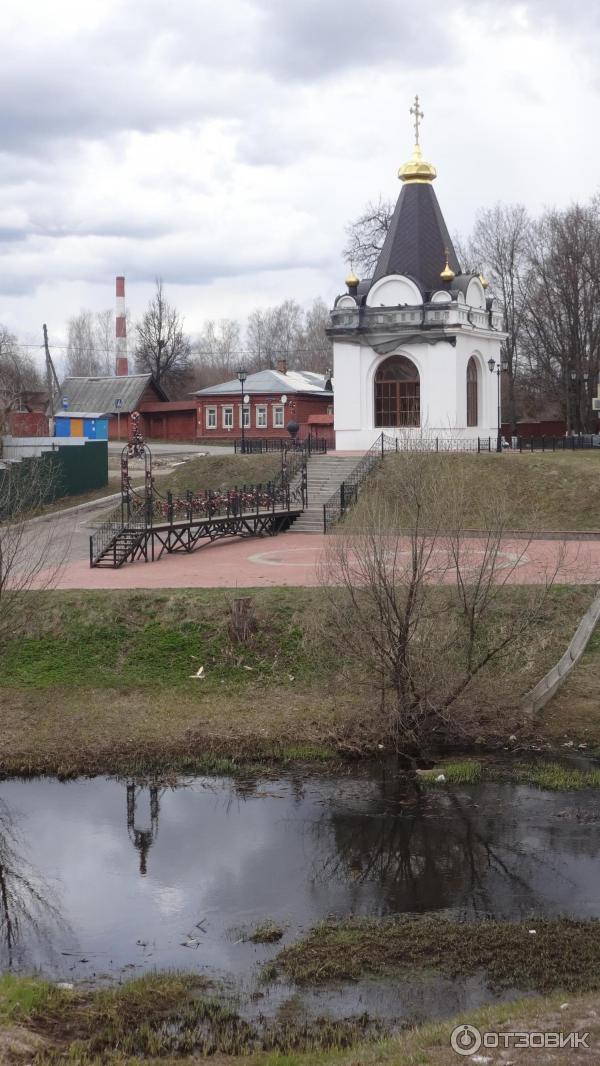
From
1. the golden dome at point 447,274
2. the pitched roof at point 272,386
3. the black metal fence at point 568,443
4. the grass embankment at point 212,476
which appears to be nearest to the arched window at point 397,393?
the golden dome at point 447,274

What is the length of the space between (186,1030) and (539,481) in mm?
22661

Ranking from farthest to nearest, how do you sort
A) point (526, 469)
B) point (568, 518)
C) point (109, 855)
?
point (526, 469) → point (568, 518) → point (109, 855)

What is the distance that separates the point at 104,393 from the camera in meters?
58.6

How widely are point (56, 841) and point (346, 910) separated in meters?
3.64

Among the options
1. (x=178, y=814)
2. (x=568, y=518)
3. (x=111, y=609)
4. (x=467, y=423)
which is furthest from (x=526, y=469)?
(x=178, y=814)

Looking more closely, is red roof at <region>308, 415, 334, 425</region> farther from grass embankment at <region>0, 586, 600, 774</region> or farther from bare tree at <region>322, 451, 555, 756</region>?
bare tree at <region>322, 451, 555, 756</region>

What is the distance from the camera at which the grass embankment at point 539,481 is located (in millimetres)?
27406

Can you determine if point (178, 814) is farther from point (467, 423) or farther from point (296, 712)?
point (467, 423)

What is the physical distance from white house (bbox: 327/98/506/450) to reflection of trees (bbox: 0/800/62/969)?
24769mm

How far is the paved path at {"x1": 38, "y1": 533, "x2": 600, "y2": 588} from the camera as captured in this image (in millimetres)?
20375

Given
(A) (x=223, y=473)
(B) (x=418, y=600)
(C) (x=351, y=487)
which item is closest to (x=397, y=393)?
(A) (x=223, y=473)

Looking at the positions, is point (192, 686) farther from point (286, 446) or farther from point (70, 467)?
point (70, 467)

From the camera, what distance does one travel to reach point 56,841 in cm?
1257

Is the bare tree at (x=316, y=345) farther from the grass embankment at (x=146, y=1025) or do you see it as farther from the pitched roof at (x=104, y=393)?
the grass embankment at (x=146, y=1025)
